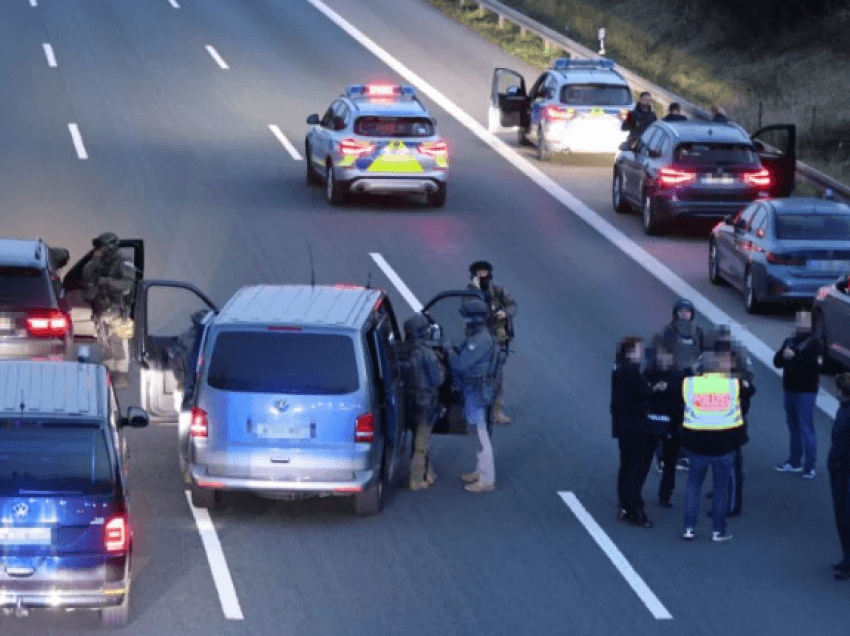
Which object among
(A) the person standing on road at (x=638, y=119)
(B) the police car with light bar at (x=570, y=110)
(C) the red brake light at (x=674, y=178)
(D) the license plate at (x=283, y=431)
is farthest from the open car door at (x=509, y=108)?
(D) the license plate at (x=283, y=431)

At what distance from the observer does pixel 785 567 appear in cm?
1794

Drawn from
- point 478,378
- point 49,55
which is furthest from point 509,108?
point 478,378

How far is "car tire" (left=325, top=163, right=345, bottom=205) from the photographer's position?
34347mm

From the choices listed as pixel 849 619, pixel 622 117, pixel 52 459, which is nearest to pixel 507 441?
pixel 849 619

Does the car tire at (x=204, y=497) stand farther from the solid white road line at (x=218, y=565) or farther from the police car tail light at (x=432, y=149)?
the police car tail light at (x=432, y=149)

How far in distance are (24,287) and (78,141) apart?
58.3 feet

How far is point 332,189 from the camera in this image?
113 feet

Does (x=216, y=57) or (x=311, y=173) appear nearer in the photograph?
(x=311, y=173)

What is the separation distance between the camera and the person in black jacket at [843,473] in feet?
57.9

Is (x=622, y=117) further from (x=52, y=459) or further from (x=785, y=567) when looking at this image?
(x=52, y=459)

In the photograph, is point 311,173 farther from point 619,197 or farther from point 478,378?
point 478,378

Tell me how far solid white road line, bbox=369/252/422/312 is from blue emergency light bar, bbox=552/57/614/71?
11294mm

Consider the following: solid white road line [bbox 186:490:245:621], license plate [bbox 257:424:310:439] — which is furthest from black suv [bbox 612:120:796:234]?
license plate [bbox 257:424:310:439]

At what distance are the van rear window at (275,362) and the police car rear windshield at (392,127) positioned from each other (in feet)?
53.5
